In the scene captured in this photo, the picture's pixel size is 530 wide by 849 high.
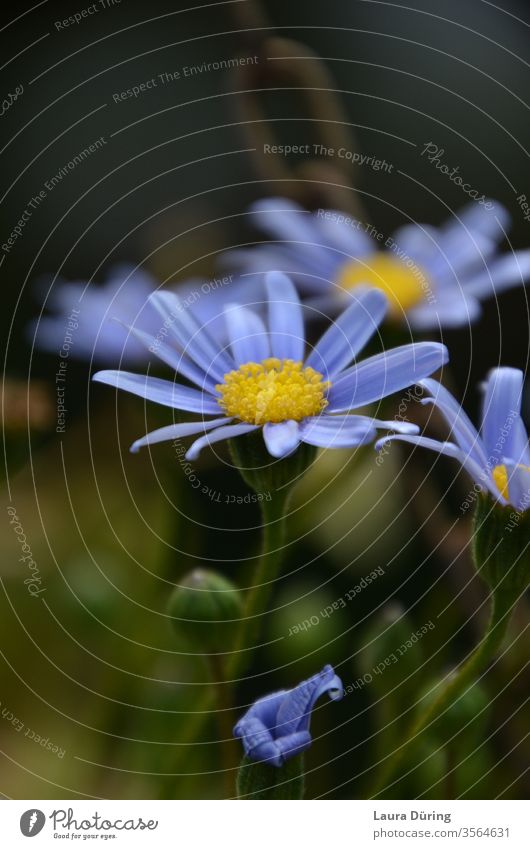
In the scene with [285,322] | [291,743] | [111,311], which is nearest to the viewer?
[291,743]

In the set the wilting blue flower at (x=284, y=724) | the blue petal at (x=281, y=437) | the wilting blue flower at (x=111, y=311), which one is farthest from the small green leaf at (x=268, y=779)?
the wilting blue flower at (x=111, y=311)

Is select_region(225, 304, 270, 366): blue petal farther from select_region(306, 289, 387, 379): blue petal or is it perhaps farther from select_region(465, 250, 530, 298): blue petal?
select_region(465, 250, 530, 298): blue petal

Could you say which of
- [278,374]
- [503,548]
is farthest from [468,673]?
[278,374]

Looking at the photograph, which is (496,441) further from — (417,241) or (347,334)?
(417,241)

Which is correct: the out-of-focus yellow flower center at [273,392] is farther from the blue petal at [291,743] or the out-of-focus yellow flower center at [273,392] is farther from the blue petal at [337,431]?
the blue petal at [291,743]
